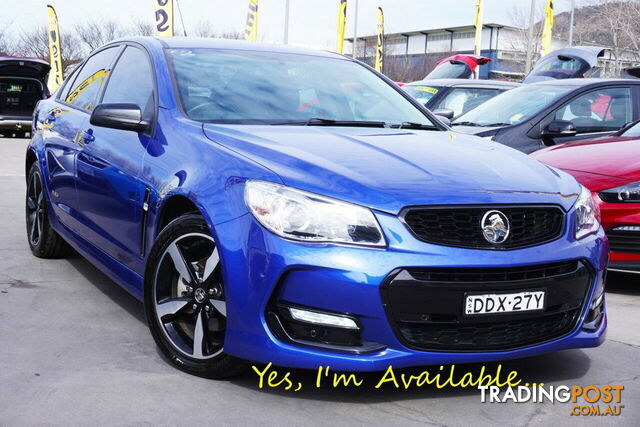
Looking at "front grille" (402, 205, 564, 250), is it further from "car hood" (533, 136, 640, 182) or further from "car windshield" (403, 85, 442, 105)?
"car windshield" (403, 85, 442, 105)

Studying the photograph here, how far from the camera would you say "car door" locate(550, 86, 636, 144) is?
8125 millimetres

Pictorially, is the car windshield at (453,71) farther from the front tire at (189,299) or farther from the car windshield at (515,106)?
the front tire at (189,299)

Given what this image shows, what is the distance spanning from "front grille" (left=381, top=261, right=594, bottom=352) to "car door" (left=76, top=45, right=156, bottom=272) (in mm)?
1444

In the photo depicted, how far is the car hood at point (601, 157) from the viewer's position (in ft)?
18.5

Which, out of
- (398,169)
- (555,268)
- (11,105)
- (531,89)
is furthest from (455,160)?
(11,105)

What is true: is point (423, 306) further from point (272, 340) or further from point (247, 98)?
point (247, 98)

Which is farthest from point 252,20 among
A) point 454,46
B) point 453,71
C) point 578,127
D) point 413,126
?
point 454,46

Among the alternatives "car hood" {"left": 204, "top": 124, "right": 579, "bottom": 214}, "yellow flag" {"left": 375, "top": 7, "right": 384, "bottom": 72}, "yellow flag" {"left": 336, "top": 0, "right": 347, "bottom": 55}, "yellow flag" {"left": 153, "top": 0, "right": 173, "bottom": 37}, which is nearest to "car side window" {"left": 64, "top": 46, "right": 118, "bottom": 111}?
"car hood" {"left": 204, "top": 124, "right": 579, "bottom": 214}

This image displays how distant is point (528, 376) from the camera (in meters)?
3.71

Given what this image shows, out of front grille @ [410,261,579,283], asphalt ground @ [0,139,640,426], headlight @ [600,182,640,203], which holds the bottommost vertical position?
asphalt ground @ [0,139,640,426]

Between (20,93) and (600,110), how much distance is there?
1573cm

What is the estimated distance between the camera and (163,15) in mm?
27406

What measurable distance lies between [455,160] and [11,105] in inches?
738

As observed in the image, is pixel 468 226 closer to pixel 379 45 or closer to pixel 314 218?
pixel 314 218
